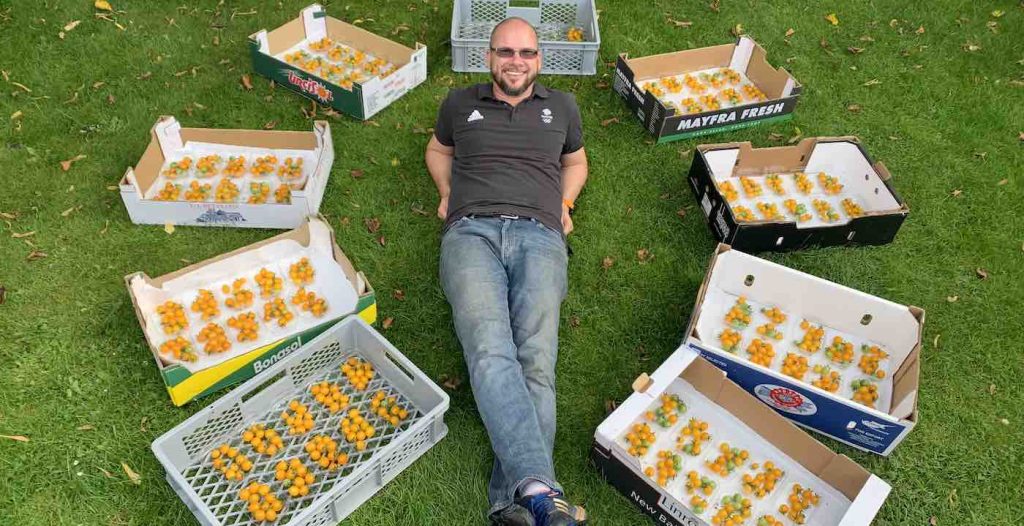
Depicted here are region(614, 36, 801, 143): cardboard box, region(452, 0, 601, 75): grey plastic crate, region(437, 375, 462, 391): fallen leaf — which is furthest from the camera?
region(452, 0, 601, 75): grey plastic crate

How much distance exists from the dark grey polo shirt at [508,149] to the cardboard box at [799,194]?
128cm

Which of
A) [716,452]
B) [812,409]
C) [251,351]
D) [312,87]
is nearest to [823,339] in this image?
[812,409]

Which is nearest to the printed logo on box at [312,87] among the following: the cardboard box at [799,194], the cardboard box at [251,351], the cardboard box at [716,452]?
the cardboard box at [251,351]

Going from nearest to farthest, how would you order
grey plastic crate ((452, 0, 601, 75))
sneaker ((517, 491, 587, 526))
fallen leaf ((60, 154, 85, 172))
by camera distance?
1. sneaker ((517, 491, 587, 526))
2. fallen leaf ((60, 154, 85, 172))
3. grey plastic crate ((452, 0, 601, 75))

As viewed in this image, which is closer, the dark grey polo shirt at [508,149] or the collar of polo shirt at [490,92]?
the dark grey polo shirt at [508,149]

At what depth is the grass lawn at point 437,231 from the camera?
4.21 m

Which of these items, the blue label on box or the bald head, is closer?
the blue label on box

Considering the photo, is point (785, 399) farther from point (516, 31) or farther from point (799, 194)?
point (516, 31)

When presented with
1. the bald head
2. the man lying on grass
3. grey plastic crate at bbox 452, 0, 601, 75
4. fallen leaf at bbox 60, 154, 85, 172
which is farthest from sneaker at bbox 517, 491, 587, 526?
fallen leaf at bbox 60, 154, 85, 172

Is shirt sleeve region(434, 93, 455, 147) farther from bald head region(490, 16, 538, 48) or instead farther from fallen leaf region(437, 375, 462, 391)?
fallen leaf region(437, 375, 462, 391)

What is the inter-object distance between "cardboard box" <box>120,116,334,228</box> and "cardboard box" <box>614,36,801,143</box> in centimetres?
282

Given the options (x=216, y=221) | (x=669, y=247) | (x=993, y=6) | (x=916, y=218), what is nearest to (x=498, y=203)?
(x=669, y=247)

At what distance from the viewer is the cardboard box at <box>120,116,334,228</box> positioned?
520 cm

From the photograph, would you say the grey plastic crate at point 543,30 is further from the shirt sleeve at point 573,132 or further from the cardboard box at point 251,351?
the cardboard box at point 251,351
